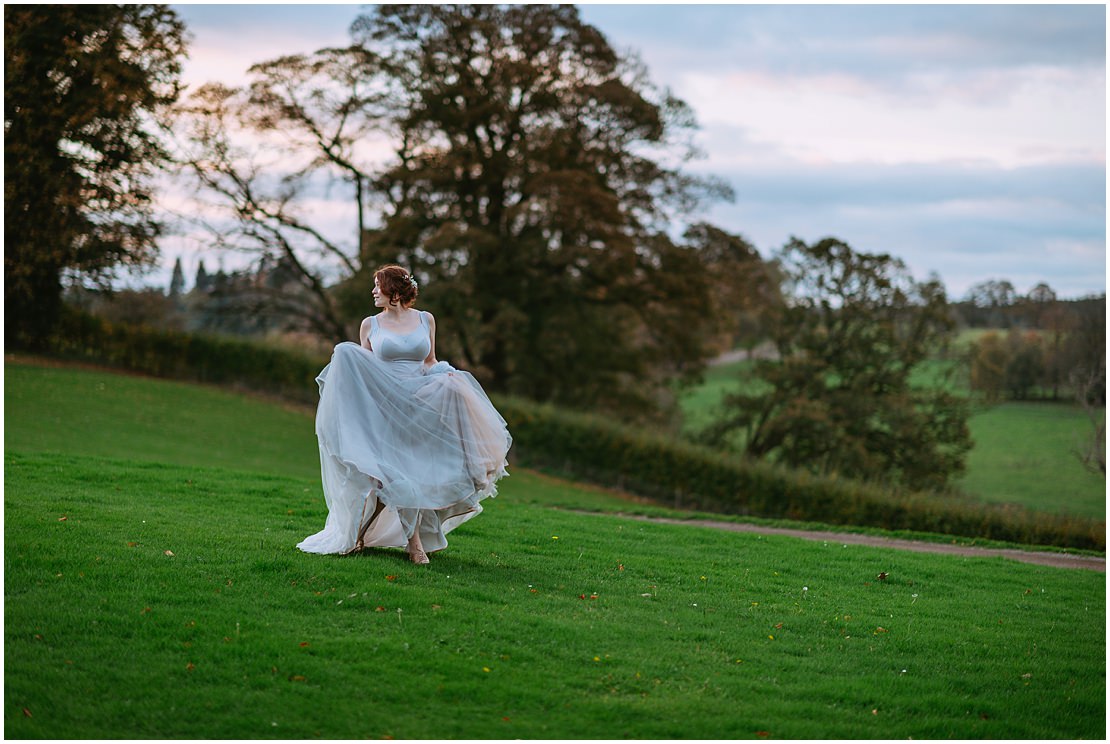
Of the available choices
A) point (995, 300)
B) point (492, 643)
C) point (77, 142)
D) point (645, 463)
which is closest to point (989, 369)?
point (995, 300)

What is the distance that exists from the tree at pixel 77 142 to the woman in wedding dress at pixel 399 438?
88.3 ft

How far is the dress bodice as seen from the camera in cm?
886

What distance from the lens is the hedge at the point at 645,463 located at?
2231 centimetres

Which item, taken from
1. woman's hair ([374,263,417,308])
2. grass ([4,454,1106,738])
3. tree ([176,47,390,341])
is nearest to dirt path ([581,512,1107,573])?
grass ([4,454,1106,738])

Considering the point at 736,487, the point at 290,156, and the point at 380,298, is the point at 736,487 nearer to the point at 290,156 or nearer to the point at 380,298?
the point at 380,298

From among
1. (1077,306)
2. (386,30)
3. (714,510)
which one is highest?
(386,30)

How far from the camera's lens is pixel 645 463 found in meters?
28.9

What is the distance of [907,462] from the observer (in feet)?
105

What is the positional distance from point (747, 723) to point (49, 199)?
107 feet

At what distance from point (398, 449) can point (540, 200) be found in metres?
24.1

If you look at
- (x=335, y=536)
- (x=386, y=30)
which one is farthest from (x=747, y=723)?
(x=386, y=30)

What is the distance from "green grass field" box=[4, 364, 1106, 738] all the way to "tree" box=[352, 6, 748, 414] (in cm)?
2105

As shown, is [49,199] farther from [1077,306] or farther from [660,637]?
[1077,306]

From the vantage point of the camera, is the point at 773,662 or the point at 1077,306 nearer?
the point at 773,662
